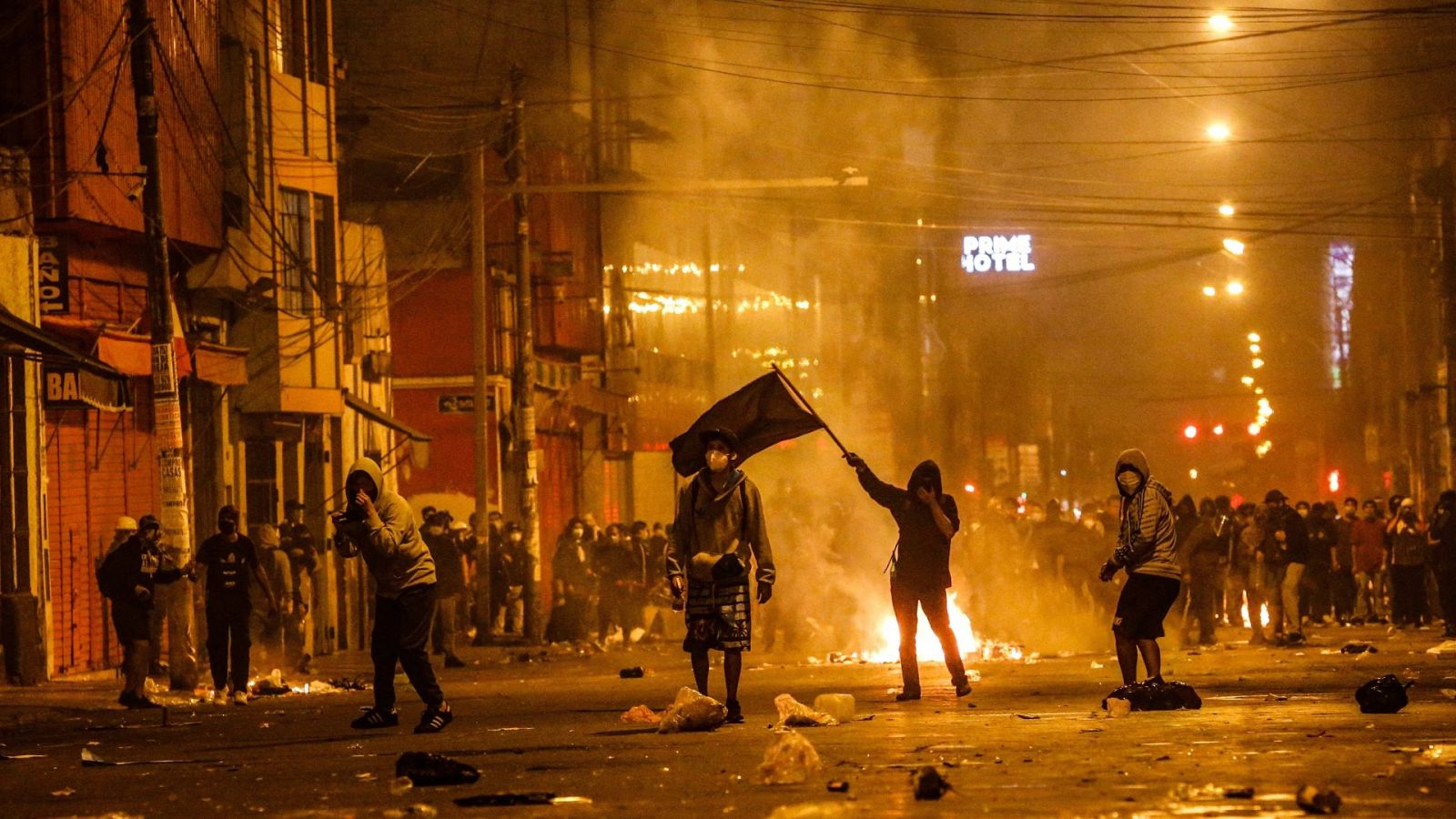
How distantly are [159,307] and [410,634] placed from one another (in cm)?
696

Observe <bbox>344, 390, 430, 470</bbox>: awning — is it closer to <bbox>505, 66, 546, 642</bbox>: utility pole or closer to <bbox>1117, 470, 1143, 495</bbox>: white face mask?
<bbox>505, 66, 546, 642</bbox>: utility pole

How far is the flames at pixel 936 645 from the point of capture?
64.1 ft


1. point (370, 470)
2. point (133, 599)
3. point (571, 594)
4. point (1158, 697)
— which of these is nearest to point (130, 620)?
point (133, 599)

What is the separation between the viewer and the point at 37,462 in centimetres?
1930

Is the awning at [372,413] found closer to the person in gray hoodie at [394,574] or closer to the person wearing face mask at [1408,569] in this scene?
the person wearing face mask at [1408,569]

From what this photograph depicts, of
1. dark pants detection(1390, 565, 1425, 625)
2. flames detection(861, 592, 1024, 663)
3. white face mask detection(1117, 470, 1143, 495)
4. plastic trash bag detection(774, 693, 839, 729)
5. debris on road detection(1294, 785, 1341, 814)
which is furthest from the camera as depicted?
dark pants detection(1390, 565, 1425, 625)

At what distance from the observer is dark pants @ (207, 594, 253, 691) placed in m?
15.8

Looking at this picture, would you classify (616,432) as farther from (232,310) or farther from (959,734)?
(959,734)

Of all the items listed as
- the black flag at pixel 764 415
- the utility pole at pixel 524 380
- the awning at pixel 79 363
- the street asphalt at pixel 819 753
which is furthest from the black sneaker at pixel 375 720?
the utility pole at pixel 524 380

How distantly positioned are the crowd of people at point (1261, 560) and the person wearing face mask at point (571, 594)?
5.04m

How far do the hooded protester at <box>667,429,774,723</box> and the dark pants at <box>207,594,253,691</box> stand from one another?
6205 millimetres

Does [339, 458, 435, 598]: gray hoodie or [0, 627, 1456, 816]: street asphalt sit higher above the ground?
[339, 458, 435, 598]: gray hoodie

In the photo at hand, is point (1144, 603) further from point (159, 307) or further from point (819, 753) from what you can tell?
point (159, 307)

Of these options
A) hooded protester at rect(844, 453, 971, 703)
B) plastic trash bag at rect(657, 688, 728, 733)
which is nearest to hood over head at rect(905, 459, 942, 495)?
hooded protester at rect(844, 453, 971, 703)
